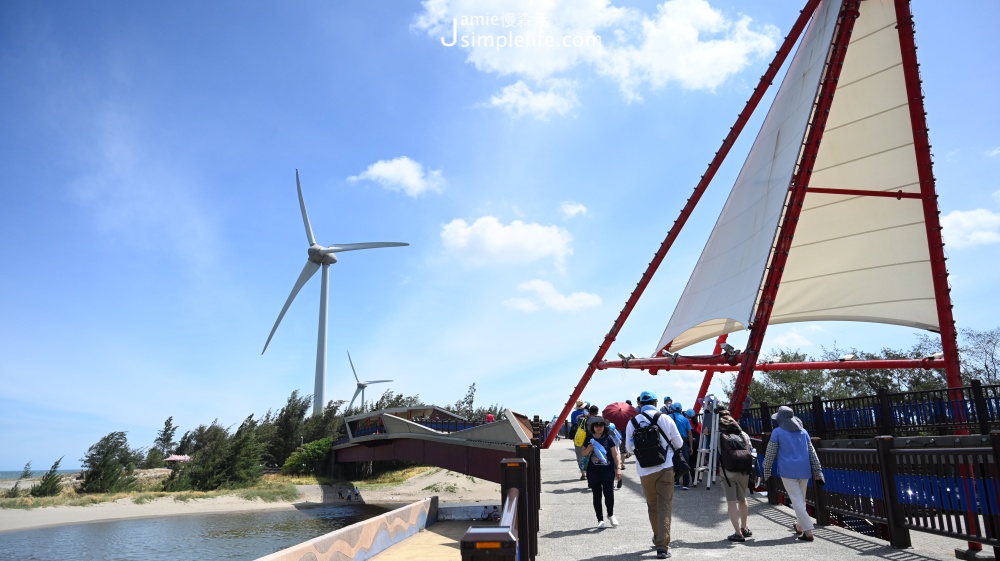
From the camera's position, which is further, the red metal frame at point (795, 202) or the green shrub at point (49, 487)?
the green shrub at point (49, 487)

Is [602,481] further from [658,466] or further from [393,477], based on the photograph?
[393,477]

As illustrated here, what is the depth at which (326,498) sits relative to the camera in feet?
130

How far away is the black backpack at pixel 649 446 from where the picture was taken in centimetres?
729

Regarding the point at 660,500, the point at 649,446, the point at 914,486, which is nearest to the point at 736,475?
the point at 660,500

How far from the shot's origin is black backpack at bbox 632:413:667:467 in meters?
7.29

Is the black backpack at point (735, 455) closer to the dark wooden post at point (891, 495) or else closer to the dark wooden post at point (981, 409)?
the dark wooden post at point (891, 495)

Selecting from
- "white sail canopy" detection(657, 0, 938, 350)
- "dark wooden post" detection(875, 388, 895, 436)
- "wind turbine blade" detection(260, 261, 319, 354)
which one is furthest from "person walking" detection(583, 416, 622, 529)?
"wind turbine blade" detection(260, 261, 319, 354)

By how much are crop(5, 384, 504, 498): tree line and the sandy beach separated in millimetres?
4607

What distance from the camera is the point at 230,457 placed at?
42.1 meters

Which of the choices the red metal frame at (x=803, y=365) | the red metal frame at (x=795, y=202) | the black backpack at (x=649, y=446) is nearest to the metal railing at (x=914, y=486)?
the black backpack at (x=649, y=446)

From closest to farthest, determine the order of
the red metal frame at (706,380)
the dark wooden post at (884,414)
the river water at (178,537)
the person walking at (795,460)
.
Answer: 1. the person walking at (795,460)
2. the dark wooden post at (884,414)
3. the river water at (178,537)
4. the red metal frame at (706,380)

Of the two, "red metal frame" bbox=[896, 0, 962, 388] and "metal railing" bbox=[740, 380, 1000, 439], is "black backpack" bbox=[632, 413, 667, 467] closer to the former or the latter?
"metal railing" bbox=[740, 380, 1000, 439]

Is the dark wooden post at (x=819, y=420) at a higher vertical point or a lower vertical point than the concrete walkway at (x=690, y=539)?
higher

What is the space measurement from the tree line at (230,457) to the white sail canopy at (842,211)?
31.6 metres
